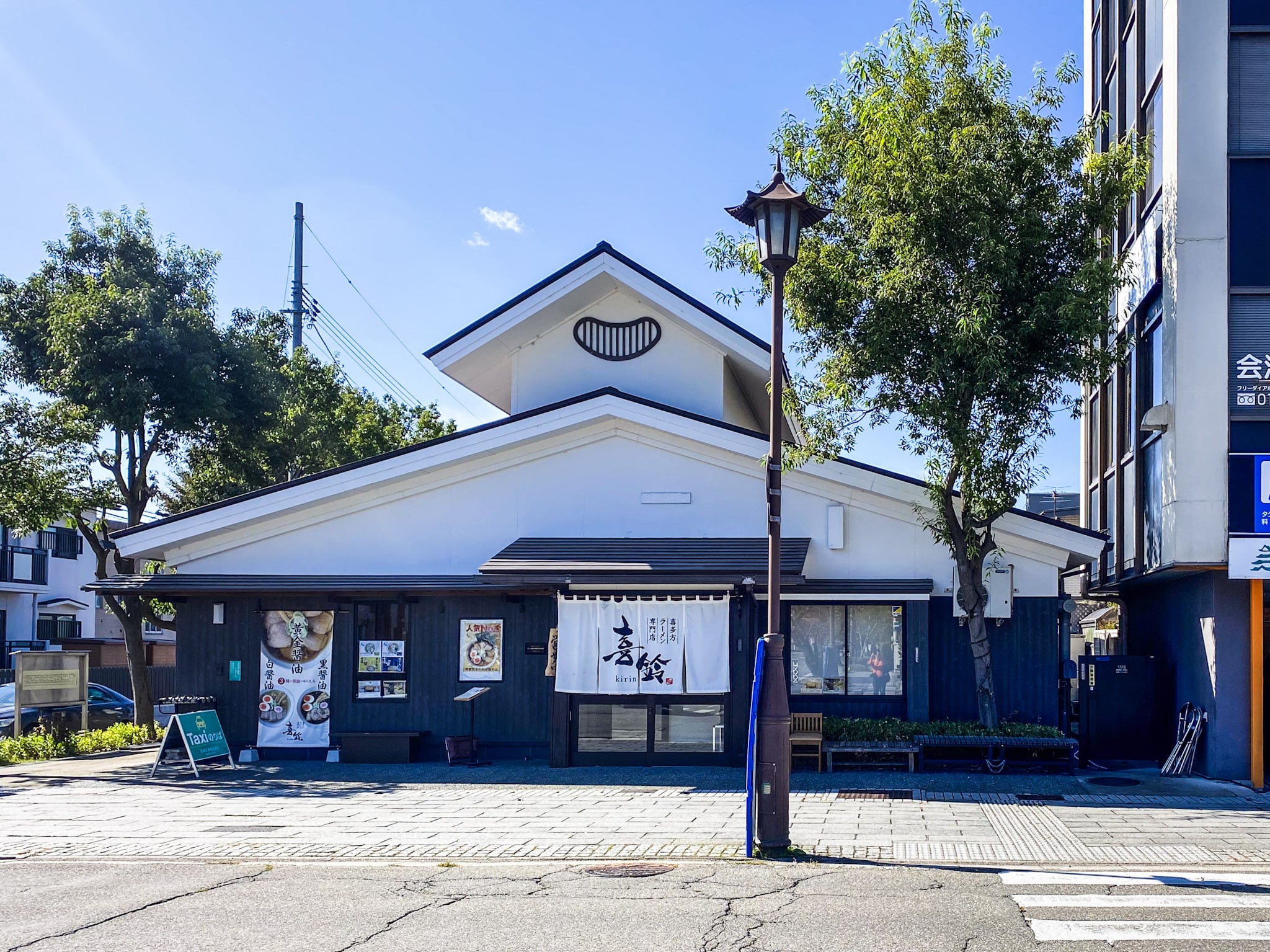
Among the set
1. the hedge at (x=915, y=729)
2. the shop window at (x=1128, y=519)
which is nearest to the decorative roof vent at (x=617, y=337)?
the hedge at (x=915, y=729)

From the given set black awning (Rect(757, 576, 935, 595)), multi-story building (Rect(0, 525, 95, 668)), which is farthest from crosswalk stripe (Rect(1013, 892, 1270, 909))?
multi-story building (Rect(0, 525, 95, 668))

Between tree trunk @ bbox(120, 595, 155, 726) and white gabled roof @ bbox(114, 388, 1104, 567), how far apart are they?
12.5 feet

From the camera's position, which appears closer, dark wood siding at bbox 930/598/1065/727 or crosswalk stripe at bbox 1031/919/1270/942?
crosswalk stripe at bbox 1031/919/1270/942

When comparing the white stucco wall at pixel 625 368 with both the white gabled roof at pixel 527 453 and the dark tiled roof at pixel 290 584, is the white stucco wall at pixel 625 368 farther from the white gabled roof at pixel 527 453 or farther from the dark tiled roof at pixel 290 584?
the dark tiled roof at pixel 290 584

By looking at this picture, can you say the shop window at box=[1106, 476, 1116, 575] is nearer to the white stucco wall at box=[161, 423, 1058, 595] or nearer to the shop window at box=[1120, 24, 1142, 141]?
the white stucco wall at box=[161, 423, 1058, 595]

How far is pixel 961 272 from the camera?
51.9 feet

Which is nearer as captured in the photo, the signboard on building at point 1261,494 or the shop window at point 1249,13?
the signboard on building at point 1261,494

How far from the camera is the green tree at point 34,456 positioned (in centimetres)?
2102

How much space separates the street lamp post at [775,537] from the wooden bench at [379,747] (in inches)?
331

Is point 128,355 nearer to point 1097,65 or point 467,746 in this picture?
point 467,746

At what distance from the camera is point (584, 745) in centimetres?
1756

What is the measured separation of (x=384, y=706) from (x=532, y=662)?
2.39m

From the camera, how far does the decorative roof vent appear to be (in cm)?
2147

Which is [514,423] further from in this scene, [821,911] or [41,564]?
[41,564]
